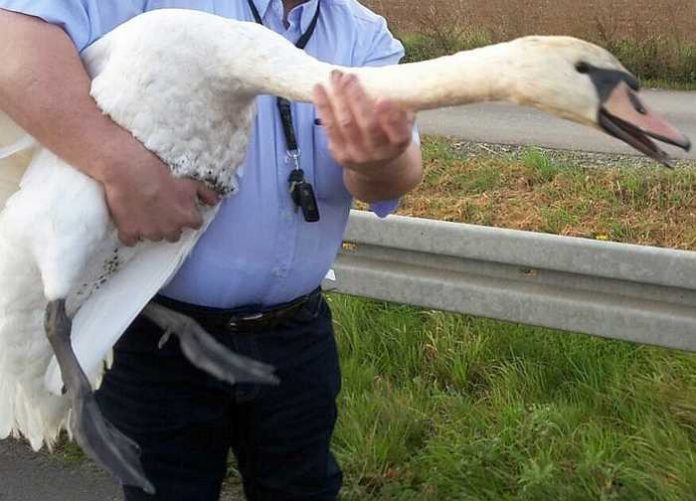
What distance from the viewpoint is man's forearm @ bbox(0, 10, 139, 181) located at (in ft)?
8.42

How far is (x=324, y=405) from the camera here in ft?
10.7

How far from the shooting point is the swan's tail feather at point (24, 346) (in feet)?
9.26

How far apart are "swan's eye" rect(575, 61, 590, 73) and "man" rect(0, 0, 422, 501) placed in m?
0.36

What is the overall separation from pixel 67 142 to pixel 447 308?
6.67 feet

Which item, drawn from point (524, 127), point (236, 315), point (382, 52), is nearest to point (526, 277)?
point (382, 52)

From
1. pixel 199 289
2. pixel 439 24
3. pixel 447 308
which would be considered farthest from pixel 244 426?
pixel 439 24

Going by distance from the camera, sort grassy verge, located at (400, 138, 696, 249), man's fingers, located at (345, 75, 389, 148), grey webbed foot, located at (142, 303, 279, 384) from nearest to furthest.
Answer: man's fingers, located at (345, 75, 389, 148) < grey webbed foot, located at (142, 303, 279, 384) < grassy verge, located at (400, 138, 696, 249)

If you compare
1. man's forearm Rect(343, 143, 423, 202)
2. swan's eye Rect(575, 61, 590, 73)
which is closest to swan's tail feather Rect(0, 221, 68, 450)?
man's forearm Rect(343, 143, 423, 202)

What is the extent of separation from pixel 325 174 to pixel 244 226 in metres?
0.26

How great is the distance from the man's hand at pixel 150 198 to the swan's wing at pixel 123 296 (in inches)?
3.8

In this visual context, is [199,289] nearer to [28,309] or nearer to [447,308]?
[28,309]

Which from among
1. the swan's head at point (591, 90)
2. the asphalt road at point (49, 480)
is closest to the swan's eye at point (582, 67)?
the swan's head at point (591, 90)

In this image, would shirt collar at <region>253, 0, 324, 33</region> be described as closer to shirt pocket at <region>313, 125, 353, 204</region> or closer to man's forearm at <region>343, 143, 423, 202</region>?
shirt pocket at <region>313, 125, 353, 204</region>

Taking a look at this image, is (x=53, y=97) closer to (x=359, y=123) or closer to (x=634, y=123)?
(x=359, y=123)
